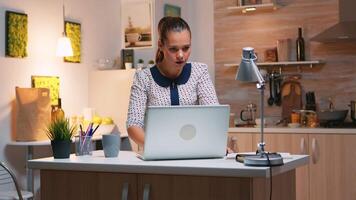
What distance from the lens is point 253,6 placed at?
5590 millimetres

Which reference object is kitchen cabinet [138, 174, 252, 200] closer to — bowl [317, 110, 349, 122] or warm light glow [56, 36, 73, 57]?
warm light glow [56, 36, 73, 57]

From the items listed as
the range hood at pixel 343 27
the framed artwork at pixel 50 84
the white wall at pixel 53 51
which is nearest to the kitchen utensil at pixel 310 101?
the range hood at pixel 343 27

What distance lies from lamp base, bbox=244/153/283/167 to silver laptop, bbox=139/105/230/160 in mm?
225

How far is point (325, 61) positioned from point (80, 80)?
2.21 metres

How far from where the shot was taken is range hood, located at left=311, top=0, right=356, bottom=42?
500 centimetres

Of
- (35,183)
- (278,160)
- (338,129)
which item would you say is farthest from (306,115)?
(278,160)

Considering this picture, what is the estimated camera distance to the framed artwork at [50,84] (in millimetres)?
4785

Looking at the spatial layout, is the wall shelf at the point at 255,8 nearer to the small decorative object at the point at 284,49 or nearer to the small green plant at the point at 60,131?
the small decorative object at the point at 284,49

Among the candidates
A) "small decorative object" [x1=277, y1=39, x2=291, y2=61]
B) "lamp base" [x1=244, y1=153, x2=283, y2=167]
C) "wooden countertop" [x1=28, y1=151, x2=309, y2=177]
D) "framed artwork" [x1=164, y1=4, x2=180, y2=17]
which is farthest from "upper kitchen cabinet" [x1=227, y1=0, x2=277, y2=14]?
"lamp base" [x1=244, y1=153, x2=283, y2=167]

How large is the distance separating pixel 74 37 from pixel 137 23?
64 centimetres

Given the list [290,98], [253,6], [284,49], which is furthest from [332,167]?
[253,6]

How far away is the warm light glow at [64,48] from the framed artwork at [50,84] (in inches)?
8.6

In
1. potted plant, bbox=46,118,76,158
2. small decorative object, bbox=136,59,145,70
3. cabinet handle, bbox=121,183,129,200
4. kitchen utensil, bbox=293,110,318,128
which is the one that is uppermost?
small decorative object, bbox=136,59,145,70

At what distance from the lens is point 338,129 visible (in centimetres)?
488
